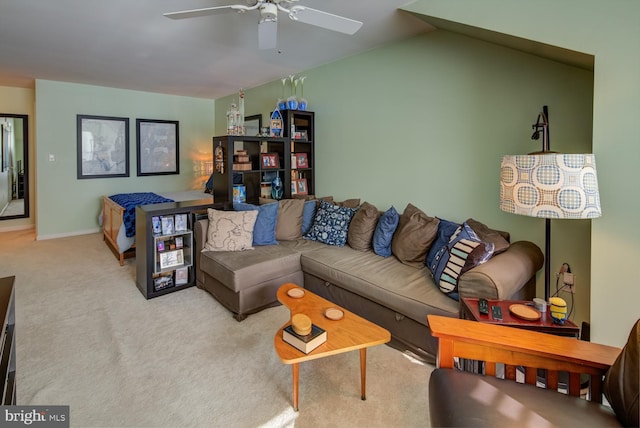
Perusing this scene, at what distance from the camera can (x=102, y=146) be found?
559 cm

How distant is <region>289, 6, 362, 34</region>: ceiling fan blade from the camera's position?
6.56 feet

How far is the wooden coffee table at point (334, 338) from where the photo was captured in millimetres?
1624

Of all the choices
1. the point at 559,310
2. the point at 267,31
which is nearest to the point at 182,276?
the point at 267,31

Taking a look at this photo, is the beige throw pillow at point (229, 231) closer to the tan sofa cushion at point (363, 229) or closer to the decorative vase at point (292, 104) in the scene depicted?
the tan sofa cushion at point (363, 229)

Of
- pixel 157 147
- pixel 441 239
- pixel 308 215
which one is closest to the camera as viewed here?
pixel 441 239

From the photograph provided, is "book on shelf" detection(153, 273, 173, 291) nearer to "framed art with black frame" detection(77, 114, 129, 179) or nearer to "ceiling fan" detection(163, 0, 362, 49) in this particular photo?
"ceiling fan" detection(163, 0, 362, 49)

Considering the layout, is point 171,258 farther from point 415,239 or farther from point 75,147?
point 75,147

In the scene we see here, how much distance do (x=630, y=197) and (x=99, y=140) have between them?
6.63m

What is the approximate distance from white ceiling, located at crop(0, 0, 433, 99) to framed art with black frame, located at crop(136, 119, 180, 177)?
114 cm

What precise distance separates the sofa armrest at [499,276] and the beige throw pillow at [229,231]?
1945 millimetres

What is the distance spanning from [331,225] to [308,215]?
0.40 metres

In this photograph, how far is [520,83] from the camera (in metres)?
2.46

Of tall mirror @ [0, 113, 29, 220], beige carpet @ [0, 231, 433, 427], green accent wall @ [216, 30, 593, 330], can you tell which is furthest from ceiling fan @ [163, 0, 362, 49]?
tall mirror @ [0, 113, 29, 220]

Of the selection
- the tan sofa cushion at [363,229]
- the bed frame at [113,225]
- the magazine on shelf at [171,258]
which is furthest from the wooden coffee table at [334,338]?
the bed frame at [113,225]
